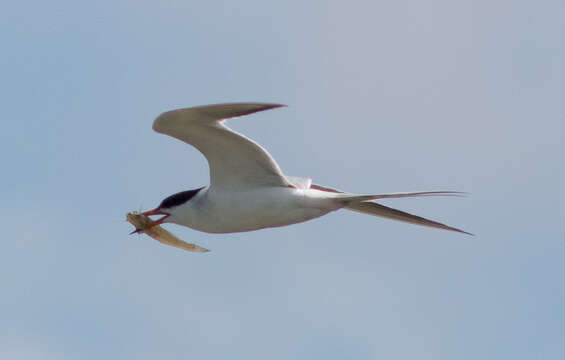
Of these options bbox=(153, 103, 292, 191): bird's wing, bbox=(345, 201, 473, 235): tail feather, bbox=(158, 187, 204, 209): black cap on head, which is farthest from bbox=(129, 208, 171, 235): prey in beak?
bbox=(345, 201, 473, 235): tail feather

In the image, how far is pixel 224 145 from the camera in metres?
13.5

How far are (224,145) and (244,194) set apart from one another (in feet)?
2.30

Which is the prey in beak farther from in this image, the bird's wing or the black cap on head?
the bird's wing

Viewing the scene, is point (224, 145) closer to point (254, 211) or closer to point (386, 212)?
point (254, 211)

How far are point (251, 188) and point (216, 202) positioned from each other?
42cm

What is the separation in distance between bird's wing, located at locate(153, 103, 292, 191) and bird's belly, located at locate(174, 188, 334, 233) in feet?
0.42

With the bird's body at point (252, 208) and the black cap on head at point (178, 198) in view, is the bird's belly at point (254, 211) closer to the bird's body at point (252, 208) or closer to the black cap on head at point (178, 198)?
the bird's body at point (252, 208)

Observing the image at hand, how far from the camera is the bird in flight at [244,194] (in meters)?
13.2

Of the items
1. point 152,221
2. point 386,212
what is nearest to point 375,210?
point 386,212

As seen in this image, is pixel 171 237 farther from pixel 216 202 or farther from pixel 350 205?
pixel 350 205

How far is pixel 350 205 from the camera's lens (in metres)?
14.2

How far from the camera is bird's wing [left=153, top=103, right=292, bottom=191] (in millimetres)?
12727

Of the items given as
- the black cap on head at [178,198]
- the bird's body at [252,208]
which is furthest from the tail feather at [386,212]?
the black cap on head at [178,198]

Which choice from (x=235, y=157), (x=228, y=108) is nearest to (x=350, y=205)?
(x=235, y=157)
